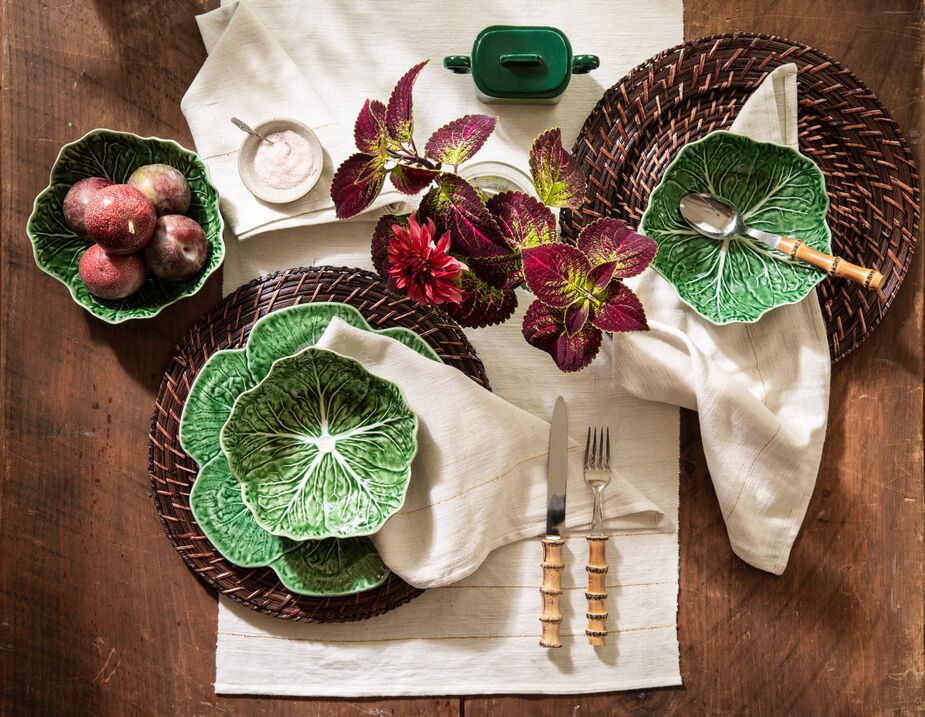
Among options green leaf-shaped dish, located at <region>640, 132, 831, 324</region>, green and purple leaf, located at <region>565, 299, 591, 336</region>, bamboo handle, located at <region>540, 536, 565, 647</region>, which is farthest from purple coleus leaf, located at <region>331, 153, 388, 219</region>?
bamboo handle, located at <region>540, 536, 565, 647</region>

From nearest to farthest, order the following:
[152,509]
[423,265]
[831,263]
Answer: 1. [423,265]
2. [831,263]
3. [152,509]

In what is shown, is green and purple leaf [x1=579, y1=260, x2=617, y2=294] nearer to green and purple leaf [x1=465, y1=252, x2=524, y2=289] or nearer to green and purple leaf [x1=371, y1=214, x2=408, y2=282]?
green and purple leaf [x1=465, y1=252, x2=524, y2=289]

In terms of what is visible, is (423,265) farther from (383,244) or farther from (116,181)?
(116,181)

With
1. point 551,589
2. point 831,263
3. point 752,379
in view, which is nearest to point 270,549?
point 551,589

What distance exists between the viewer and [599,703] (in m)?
0.98

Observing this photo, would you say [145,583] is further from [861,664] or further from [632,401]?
[861,664]

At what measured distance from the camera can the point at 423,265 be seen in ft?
2.17

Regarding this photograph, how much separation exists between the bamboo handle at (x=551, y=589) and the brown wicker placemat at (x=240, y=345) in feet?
0.56

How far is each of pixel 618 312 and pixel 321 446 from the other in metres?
0.42

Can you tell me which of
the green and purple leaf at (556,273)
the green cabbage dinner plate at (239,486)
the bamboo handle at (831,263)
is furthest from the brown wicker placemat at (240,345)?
the bamboo handle at (831,263)

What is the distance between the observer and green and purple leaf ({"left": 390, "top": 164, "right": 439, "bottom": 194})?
0.67m

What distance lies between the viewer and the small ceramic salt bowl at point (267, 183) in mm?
934

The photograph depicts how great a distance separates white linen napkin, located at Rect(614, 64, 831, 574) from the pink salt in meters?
0.45

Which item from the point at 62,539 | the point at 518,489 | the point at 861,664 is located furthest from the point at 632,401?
the point at 62,539
